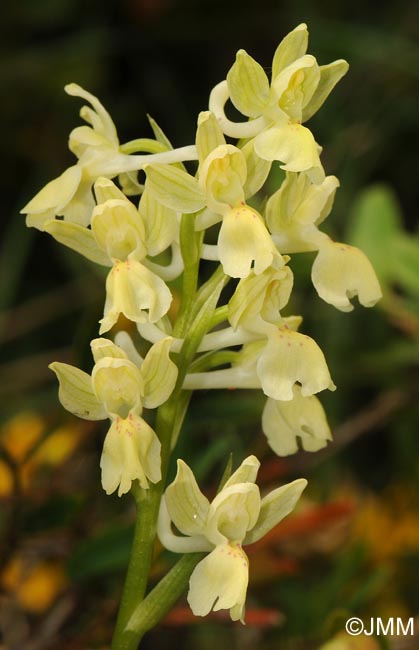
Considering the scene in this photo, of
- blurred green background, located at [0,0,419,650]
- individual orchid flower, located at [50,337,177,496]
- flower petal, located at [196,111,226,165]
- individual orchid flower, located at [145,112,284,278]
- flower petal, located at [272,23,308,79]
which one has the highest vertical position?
flower petal, located at [272,23,308,79]

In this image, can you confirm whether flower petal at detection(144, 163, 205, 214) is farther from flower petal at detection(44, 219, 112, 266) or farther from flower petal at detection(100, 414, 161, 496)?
flower petal at detection(100, 414, 161, 496)

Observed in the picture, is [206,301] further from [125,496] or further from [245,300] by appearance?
[125,496]

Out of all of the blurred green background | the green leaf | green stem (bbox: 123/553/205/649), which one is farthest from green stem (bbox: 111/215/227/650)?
the green leaf

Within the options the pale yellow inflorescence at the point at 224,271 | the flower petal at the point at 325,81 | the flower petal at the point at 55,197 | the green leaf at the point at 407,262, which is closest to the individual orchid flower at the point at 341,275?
the pale yellow inflorescence at the point at 224,271

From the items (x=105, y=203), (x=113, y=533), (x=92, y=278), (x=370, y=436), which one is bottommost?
(x=370, y=436)

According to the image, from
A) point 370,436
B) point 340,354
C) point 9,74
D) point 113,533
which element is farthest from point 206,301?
point 9,74

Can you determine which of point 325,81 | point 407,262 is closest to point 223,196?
point 325,81
